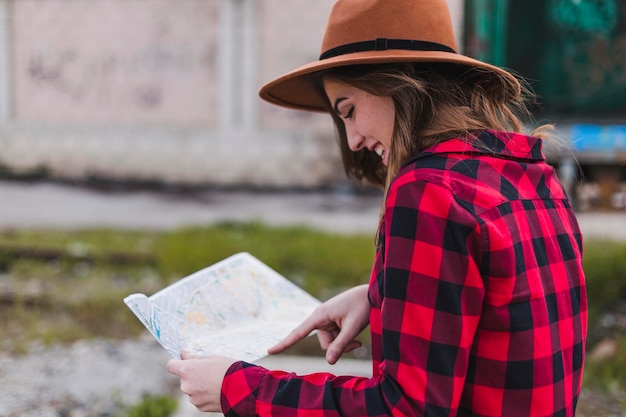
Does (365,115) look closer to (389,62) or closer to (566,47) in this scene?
(389,62)

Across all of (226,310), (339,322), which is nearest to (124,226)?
(226,310)

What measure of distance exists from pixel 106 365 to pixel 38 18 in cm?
689

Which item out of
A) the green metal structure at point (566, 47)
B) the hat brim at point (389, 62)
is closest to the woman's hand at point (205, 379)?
the hat brim at point (389, 62)

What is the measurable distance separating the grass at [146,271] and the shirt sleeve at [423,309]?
2.44 m

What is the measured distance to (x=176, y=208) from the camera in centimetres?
760

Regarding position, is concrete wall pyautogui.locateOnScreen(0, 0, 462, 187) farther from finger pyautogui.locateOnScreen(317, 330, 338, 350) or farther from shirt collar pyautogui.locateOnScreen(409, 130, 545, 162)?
shirt collar pyautogui.locateOnScreen(409, 130, 545, 162)

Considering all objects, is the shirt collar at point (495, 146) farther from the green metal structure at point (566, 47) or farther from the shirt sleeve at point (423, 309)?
the green metal structure at point (566, 47)

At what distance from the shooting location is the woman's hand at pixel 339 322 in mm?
1522

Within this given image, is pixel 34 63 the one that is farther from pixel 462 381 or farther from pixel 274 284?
pixel 462 381

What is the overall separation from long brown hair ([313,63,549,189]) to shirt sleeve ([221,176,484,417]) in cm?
18

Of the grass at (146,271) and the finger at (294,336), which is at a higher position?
the finger at (294,336)

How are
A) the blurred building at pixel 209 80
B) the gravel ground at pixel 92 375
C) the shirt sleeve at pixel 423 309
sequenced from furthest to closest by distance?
the blurred building at pixel 209 80 → the gravel ground at pixel 92 375 → the shirt sleeve at pixel 423 309

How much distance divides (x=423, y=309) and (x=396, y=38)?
0.55 m

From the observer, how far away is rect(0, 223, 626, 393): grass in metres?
3.94
